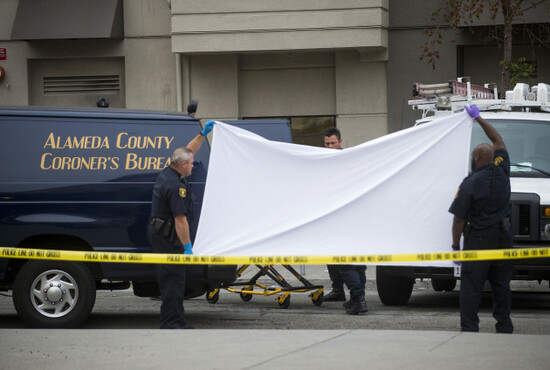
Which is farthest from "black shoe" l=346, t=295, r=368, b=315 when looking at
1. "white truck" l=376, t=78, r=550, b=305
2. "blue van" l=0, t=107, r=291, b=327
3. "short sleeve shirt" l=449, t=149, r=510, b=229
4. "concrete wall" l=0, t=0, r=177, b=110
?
"concrete wall" l=0, t=0, r=177, b=110

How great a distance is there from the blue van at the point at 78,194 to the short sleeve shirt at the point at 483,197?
2.53 meters

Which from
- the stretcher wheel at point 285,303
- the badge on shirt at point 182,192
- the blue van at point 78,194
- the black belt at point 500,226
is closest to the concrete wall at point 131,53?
the stretcher wheel at point 285,303

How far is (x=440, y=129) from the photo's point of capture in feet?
31.8

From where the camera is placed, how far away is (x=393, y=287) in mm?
11656

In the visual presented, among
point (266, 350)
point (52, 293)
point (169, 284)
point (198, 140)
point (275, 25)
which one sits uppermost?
point (275, 25)

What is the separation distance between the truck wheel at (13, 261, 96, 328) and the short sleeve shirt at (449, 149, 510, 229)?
3.76 metres

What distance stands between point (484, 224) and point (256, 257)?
7.02ft

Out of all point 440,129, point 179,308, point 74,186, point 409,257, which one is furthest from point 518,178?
point 74,186

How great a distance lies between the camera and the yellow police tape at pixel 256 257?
8.59m

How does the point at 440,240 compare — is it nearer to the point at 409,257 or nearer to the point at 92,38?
the point at 409,257

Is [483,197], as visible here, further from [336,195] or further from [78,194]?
[78,194]

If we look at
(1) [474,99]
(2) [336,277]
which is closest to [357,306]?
(2) [336,277]

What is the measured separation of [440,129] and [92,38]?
12.9m

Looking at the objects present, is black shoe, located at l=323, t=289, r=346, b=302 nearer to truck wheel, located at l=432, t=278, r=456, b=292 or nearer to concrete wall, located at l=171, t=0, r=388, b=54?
truck wheel, located at l=432, t=278, r=456, b=292
